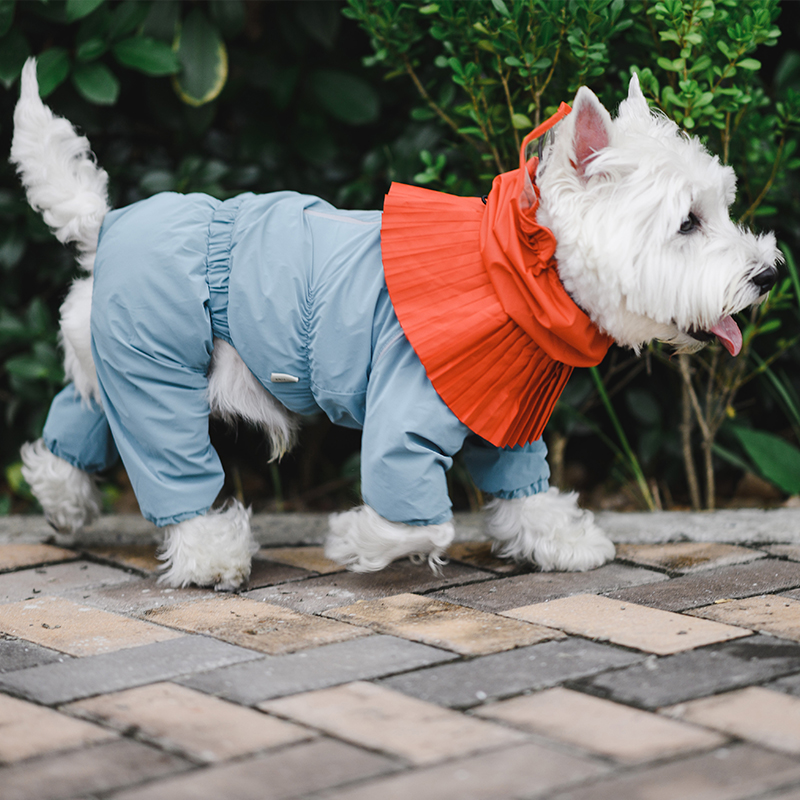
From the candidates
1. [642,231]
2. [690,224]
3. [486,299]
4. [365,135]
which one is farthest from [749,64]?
[365,135]

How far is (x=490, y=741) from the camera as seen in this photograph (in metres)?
1.54

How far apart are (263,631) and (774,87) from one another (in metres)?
2.64

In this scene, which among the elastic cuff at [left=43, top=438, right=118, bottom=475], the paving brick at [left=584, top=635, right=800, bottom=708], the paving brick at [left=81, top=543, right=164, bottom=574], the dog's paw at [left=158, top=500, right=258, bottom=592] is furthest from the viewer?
the elastic cuff at [left=43, top=438, right=118, bottom=475]

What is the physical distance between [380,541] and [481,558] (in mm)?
491

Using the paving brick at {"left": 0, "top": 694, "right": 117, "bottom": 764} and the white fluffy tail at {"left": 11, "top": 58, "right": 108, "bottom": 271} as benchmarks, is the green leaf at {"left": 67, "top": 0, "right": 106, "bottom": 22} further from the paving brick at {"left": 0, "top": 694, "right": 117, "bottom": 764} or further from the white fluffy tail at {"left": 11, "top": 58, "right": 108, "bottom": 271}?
the paving brick at {"left": 0, "top": 694, "right": 117, "bottom": 764}

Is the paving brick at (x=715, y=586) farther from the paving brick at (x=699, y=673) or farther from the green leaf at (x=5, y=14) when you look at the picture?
the green leaf at (x=5, y=14)

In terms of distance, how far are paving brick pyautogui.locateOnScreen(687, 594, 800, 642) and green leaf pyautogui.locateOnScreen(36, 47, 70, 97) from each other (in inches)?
99.9

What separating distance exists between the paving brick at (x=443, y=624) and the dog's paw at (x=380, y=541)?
113mm

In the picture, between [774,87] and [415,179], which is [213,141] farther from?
[774,87]

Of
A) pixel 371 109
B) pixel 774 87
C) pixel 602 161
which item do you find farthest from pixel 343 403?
pixel 774 87

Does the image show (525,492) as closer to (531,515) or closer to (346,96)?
(531,515)

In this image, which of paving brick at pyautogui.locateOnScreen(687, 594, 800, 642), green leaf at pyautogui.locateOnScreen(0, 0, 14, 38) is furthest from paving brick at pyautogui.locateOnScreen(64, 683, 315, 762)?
green leaf at pyautogui.locateOnScreen(0, 0, 14, 38)

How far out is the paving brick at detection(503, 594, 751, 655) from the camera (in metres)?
1.97

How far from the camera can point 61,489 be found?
288 cm
